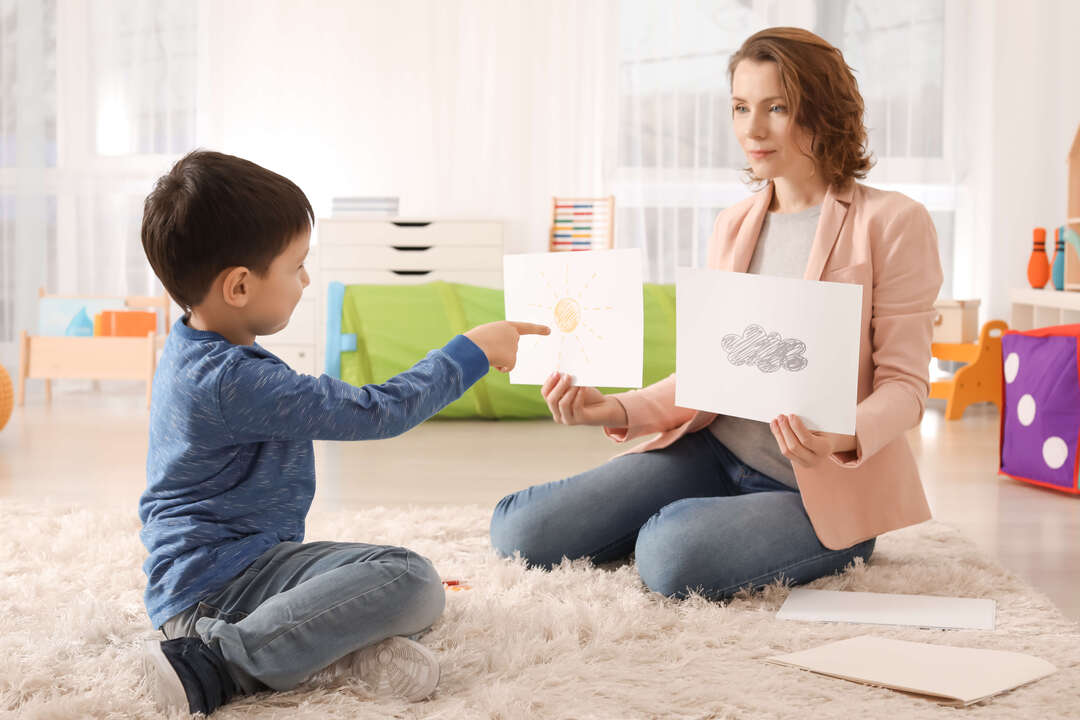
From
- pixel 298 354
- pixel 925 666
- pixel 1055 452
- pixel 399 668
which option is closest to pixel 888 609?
pixel 925 666

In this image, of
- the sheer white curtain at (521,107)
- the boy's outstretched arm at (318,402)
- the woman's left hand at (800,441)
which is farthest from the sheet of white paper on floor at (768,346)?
the sheer white curtain at (521,107)

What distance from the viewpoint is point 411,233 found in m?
4.12

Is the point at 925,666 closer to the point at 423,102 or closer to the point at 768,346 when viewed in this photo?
the point at 768,346

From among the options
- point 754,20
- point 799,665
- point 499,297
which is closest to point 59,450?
point 499,297

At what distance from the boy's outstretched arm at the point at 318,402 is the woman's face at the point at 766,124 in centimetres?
61

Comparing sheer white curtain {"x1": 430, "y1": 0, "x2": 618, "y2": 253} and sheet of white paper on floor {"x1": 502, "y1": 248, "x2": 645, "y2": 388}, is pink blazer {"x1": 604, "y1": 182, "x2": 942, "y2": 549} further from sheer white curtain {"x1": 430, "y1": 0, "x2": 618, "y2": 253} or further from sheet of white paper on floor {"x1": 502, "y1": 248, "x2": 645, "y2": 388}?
sheer white curtain {"x1": 430, "y1": 0, "x2": 618, "y2": 253}

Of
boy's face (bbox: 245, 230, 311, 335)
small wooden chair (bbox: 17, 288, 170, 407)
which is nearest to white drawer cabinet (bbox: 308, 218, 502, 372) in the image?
small wooden chair (bbox: 17, 288, 170, 407)

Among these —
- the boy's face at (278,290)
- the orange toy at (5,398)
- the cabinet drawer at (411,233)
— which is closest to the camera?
the boy's face at (278,290)

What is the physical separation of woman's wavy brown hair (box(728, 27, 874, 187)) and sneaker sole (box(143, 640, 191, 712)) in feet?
3.48

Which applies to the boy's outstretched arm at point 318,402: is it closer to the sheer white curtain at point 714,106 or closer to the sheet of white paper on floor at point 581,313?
the sheet of white paper on floor at point 581,313

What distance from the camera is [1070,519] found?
206 cm

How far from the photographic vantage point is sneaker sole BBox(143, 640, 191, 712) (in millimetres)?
1034

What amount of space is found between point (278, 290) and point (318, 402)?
0.47 ft

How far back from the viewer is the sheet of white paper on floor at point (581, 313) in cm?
149
